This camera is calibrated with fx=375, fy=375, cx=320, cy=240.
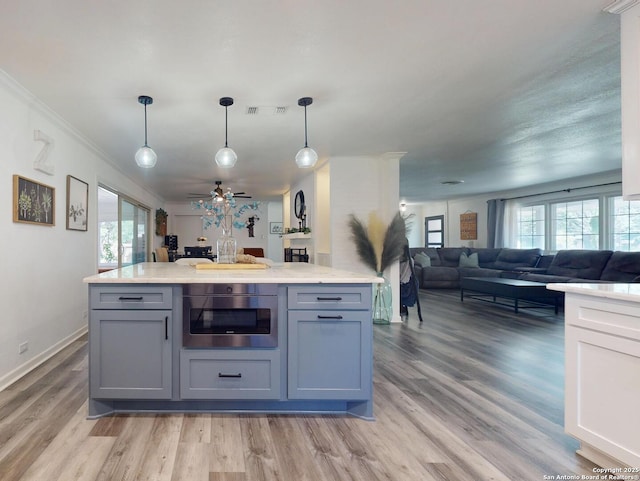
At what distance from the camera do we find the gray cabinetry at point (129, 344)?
227 centimetres

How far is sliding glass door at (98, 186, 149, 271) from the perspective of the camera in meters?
5.71

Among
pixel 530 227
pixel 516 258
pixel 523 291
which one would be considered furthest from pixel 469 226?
pixel 523 291

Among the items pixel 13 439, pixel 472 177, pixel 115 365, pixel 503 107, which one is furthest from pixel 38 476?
pixel 472 177

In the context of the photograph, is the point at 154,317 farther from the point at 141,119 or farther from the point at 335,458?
the point at 141,119

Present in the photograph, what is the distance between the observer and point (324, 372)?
231cm

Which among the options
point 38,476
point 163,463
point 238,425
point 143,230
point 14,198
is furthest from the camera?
point 143,230

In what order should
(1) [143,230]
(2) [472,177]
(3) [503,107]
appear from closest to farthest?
(3) [503,107], (2) [472,177], (1) [143,230]

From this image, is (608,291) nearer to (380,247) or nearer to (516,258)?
(380,247)

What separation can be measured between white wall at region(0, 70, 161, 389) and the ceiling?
230 millimetres

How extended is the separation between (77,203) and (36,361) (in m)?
1.72

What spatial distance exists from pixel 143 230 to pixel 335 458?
298 inches

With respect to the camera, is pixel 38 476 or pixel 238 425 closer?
pixel 38 476

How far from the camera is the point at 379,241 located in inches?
202

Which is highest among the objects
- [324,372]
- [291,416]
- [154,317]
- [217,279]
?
[217,279]
